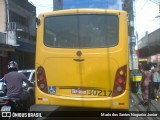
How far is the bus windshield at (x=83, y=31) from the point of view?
9.62 meters

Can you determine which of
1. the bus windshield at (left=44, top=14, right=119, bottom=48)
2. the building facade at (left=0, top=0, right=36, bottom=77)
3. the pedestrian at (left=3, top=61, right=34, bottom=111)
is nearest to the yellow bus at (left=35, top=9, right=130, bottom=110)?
the bus windshield at (left=44, top=14, right=119, bottom=48)

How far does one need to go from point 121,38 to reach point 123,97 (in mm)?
1542

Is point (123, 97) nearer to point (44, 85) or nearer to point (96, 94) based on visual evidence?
point (96, 94)

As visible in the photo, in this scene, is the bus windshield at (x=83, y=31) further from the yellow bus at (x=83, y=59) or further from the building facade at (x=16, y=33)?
the building facade at (x=16, y=33)

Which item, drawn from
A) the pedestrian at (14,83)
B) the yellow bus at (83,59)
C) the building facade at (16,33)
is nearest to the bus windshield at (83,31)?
the yellow bus at (83,59)

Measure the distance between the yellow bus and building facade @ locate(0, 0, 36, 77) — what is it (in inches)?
634

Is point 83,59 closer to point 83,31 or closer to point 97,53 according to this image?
point 97,53

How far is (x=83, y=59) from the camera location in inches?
374

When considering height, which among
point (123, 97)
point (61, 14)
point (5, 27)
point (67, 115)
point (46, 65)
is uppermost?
point (5, 27)

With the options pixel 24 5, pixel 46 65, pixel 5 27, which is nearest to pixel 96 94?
pixel 46 65

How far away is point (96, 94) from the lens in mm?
9344

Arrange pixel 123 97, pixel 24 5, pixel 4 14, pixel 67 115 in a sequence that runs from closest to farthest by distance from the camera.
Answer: pixel 123 97
pixel 67 115
pixel 4 14
pixel 24 5

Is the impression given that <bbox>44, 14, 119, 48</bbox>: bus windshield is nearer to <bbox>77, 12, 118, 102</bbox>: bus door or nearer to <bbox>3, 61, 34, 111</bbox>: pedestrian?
<bbox>77, 12, 118, 102</bbox>: bus door

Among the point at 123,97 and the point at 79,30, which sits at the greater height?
the point at 79,30
